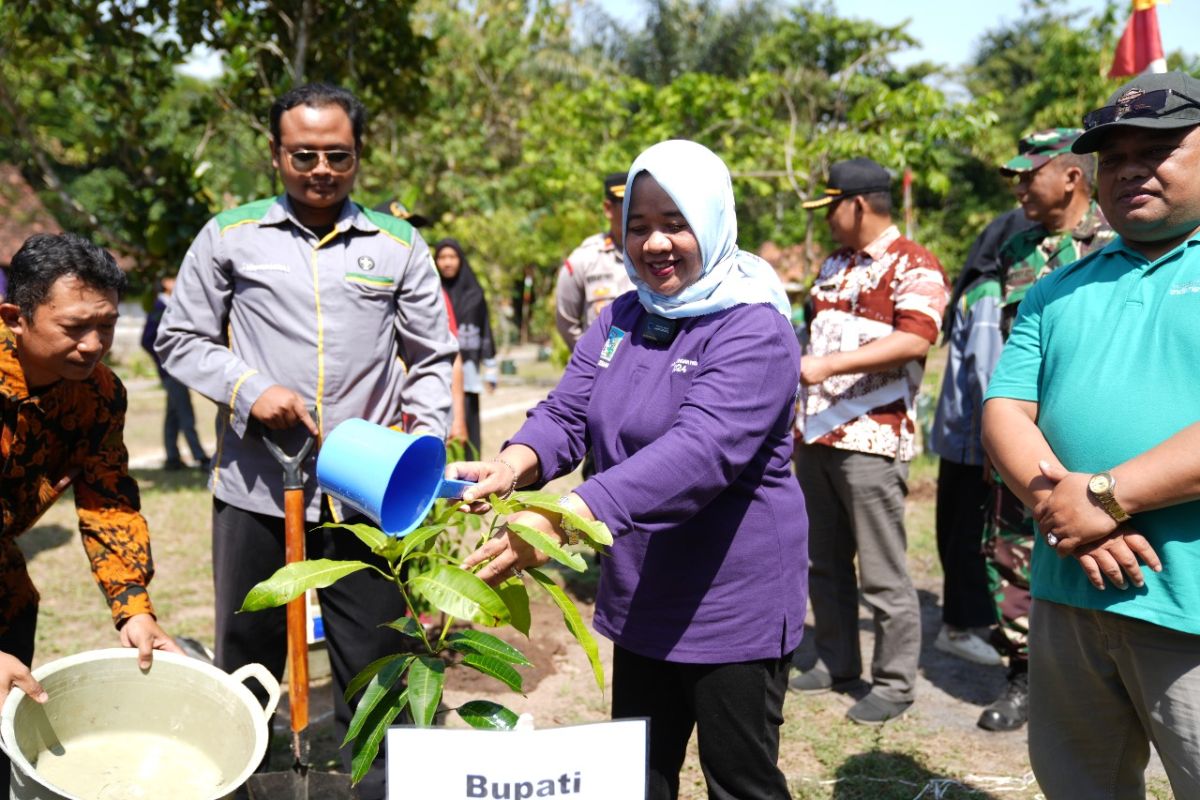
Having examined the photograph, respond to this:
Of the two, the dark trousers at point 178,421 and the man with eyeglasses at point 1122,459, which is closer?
the man with eyeglasses at point 1122,459

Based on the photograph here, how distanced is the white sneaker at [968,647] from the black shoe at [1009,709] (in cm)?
71

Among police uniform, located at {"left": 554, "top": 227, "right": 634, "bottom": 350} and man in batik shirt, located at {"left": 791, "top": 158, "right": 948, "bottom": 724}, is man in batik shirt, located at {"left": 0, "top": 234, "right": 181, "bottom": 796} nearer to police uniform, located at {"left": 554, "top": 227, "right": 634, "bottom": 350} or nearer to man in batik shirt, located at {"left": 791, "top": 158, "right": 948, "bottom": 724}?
man in batik shirt, located at {"left": 791, "top": 158, "right": 948, "bottom": 724}

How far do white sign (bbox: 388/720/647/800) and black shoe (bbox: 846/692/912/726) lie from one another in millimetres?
2650

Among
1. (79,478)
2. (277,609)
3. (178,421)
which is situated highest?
(79,478)

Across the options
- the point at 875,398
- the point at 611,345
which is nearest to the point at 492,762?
the point at 611,345

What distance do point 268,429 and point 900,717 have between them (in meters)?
2.77

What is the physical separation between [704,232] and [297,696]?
1671 mm

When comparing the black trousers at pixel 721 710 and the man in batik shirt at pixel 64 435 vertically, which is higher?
the man in batik shirt at pixel 64 435

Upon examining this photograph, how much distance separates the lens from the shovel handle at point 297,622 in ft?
8.69

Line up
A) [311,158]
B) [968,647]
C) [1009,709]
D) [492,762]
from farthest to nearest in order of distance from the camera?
[968,647] < [1009,709] < [311,158] < [492,762]

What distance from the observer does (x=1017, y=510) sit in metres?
3.81

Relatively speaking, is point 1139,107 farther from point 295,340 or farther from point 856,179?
point 295,340

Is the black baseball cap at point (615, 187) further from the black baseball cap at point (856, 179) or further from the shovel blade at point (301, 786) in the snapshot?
the shovel blade at point (301, 786)

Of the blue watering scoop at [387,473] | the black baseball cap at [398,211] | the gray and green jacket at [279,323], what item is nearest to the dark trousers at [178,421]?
the black baseball cap at [398,211]
